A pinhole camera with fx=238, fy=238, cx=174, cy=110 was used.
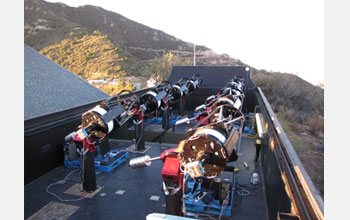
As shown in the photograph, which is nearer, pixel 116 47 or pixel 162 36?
pixel 116 47

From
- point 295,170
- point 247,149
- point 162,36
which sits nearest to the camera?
point 295,170

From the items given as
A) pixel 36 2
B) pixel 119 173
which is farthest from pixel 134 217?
pixel 36 2

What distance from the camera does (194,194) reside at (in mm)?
4406

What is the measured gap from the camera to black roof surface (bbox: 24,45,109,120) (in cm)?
775

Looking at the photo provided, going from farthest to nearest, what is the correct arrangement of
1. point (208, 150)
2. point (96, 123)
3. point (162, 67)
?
point (162, 67) → point (96, 123) → point (208, 150)

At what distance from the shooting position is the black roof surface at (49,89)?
775cm

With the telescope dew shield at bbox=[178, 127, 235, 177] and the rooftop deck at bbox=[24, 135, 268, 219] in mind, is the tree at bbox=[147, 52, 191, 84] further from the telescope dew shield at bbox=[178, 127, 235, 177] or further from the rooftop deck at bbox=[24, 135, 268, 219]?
the telescope dew shield at bbox=[178, 127, 235, 177]

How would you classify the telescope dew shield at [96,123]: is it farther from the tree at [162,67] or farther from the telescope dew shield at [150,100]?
the tree at [162,67]

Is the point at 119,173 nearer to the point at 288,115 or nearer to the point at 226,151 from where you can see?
the point at 226,151

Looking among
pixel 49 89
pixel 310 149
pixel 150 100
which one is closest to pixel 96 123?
pixel 150 100

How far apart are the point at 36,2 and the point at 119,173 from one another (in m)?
56.8

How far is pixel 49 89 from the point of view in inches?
369

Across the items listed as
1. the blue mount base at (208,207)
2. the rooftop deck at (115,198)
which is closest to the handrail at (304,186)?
the blue mount base at (208,207)

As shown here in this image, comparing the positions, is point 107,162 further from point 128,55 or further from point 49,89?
point 128,55
